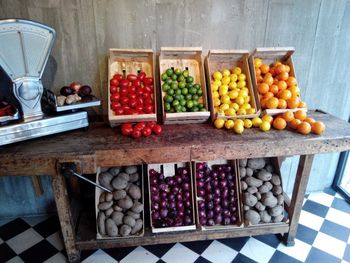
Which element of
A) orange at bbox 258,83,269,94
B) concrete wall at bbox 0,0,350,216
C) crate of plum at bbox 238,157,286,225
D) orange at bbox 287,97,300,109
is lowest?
crate of plum at bbox 238,157,286,225

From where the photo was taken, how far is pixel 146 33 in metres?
1.96

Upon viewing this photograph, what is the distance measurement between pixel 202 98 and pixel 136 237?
1.14 meters

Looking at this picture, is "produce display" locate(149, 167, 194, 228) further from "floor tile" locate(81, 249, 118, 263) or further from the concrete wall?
the concrete wall

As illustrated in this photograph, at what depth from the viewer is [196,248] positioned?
206 cm

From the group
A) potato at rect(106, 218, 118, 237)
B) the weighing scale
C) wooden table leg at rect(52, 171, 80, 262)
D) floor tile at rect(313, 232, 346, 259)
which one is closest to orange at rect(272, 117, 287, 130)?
floor tile at rect(313, 232, 346, 259)

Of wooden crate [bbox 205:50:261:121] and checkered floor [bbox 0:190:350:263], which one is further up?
wooden crate [bbox 205:50:261:121]

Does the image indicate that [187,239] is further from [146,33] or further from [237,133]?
[146,33]

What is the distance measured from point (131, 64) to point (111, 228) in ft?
4.00

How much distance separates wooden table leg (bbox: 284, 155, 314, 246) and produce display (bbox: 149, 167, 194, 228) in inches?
30.8

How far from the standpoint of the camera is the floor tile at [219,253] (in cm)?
197

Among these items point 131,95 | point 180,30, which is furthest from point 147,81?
point 180,30

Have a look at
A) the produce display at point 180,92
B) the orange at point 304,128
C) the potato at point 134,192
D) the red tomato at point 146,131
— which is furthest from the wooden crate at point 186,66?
the orange at point 304,128

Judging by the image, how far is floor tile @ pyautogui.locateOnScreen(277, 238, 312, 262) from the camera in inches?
79.3

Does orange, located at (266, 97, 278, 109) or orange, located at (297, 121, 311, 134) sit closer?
orange, located at (297, 121, 311, 134)
